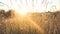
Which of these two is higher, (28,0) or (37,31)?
(28,0)

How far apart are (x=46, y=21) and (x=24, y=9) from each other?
26 cm

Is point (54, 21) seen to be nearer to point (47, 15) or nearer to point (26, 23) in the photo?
point (47, 15)

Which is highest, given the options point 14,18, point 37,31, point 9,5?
point 9,5

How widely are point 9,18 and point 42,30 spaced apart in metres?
0.36

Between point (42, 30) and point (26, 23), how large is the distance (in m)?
0.18

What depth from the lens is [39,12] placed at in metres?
1.40

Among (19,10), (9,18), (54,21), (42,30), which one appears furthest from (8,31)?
(54,21)

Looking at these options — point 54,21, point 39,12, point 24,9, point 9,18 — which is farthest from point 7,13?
point 54,21

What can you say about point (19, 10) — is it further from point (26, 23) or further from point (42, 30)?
point (42, 30)

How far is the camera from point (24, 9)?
4.54ft

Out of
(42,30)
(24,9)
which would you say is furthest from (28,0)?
(42,30)

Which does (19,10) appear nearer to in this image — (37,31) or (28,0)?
(28,0)

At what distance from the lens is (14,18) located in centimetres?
138

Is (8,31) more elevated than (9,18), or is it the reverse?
(9,18)
